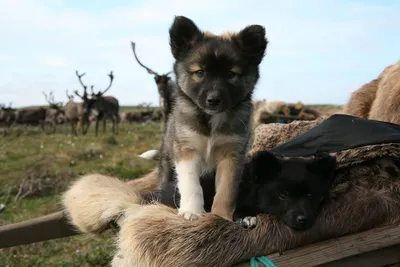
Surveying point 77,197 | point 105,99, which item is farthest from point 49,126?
point 77,197

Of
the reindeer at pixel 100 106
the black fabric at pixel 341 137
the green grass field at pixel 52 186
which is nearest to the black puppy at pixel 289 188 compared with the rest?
the black fabric at pixel 341 137

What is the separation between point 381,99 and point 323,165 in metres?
2.21

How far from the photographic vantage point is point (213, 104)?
3.07m

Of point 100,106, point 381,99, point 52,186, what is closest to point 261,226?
point 381,99

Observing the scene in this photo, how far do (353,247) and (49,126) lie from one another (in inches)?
1416

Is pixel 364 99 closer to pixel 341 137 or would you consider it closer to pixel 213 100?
pixel 341 137

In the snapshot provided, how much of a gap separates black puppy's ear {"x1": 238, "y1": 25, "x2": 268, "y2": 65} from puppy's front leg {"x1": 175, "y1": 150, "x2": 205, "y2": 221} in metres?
0.84

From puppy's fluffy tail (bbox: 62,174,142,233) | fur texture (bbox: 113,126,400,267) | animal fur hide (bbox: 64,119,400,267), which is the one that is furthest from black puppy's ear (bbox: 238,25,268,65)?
puppy's fluffy tail (bbox: 62,174,142,233)

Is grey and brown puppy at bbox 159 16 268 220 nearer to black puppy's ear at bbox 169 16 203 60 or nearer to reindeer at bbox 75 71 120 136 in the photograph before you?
black puppy's ear at bbox 169 16 203 60

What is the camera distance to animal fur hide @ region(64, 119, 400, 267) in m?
2.58

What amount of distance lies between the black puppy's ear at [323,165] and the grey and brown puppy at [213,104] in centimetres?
55

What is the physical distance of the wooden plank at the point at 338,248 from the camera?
2.58 metres

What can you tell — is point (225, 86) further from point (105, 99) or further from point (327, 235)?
point (105, 99)

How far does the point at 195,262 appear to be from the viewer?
8.38 feet
